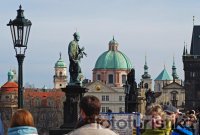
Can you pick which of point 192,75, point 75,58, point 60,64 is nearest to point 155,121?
point 75,58

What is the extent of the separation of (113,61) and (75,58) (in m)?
136

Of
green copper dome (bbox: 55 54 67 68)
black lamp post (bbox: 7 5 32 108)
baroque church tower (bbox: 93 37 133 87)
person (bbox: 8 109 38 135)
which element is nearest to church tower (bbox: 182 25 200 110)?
baroque church tower (bbox: 93 37 133 87)

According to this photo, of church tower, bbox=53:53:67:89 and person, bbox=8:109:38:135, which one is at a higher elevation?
church tower, bbox=53:53:67:89

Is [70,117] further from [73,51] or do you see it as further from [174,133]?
[174,133]

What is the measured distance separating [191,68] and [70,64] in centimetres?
11547

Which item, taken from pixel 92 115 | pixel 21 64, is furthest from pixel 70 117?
pixel 92 115

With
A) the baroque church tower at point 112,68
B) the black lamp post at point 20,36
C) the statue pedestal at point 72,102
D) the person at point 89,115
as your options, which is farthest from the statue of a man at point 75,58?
the baroque church tower at point 112,68

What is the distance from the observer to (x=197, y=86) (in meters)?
147

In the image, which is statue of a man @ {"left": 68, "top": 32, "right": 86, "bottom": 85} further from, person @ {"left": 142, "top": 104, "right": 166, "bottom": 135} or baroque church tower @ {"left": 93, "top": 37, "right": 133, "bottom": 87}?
baroque church tower @ {"left": 93, "top": 37, "right": 133, "bottom": 87}

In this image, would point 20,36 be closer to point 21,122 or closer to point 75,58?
point 21,122

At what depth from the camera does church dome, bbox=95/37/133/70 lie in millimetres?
168125

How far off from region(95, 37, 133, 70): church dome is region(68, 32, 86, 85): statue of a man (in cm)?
13465

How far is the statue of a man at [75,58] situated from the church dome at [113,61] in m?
135

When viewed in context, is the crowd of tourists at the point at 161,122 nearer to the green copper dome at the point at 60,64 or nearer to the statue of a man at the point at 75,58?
the statue of a man at the point at 75,58
